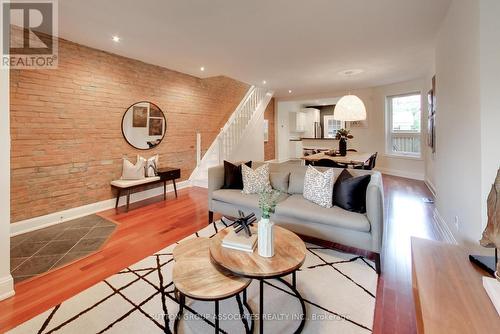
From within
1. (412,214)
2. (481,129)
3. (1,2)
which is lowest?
(412,214)

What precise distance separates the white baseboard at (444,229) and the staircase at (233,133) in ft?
13.9

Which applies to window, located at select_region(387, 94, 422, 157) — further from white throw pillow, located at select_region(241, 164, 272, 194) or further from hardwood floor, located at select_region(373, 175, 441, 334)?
white throw pillow, located at select_region(241, 164, 272, 194)

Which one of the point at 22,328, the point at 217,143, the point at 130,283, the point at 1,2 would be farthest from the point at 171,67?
the point at 22,328

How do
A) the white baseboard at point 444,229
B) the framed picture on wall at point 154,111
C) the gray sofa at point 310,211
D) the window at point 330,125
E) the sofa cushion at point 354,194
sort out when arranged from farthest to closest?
1. the window at point 330,125
2. the framed picture on wall at point 154,111
3. the white baseboard at point 444,229
4. the sofa cushion at point 354,194
5. the gray sofa at point 310,211

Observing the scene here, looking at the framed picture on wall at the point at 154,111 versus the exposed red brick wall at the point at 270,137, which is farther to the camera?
the exposed red brick wall at the point at 270,137

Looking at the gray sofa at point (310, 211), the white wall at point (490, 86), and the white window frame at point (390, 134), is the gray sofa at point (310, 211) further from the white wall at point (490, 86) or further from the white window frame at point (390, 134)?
the white window frame at point (390, 134)

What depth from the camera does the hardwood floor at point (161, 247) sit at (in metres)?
1.78

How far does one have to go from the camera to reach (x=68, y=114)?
362cm

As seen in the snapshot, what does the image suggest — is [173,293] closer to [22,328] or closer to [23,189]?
[22,328]

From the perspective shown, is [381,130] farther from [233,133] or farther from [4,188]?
[4,188]

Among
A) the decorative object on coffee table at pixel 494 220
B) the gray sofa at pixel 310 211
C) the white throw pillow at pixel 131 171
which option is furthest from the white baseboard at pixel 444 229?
the white throw pillow at pixel 131 171

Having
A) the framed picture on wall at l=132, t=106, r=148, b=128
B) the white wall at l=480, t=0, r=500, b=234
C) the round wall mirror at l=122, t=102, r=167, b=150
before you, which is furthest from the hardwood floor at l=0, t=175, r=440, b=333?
the framed picture on wall at l=132, t=106, r=148, b=128

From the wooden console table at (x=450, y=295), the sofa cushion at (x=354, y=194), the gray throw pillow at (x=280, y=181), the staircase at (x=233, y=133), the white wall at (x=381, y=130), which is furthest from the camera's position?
the white wall at (x=381, y=130)

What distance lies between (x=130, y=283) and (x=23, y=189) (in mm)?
2426
